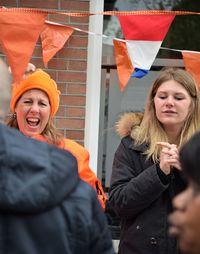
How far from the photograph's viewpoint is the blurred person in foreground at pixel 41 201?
1615 millimetres

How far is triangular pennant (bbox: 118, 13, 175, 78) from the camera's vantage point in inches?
158

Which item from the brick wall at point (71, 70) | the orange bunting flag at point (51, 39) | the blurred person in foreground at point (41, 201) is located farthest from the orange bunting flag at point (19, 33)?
the blurred person in foreground at point (41, 201)

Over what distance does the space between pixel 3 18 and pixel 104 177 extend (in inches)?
76.4

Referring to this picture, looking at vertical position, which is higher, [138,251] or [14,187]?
[14,187]

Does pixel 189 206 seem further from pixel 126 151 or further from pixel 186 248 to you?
pixel 126 151

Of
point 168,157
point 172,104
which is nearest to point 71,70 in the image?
point 172,104

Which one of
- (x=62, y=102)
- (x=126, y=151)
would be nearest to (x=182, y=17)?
(x=62, y=102)

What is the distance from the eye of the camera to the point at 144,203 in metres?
2.69

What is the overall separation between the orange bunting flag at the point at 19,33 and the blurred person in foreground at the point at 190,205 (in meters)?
2.55

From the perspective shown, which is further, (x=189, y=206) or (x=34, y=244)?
(x=34, y=244)

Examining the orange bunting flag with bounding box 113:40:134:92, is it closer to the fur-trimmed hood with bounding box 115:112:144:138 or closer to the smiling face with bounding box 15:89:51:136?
the smiling face with bounding box 15:89:51:136

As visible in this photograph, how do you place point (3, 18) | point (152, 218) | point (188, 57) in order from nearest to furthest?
point (152, 218) < point (3, 18) < point (188, 57)

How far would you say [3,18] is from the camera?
386 cm

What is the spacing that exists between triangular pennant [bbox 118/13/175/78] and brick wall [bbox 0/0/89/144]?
18.2 inches
